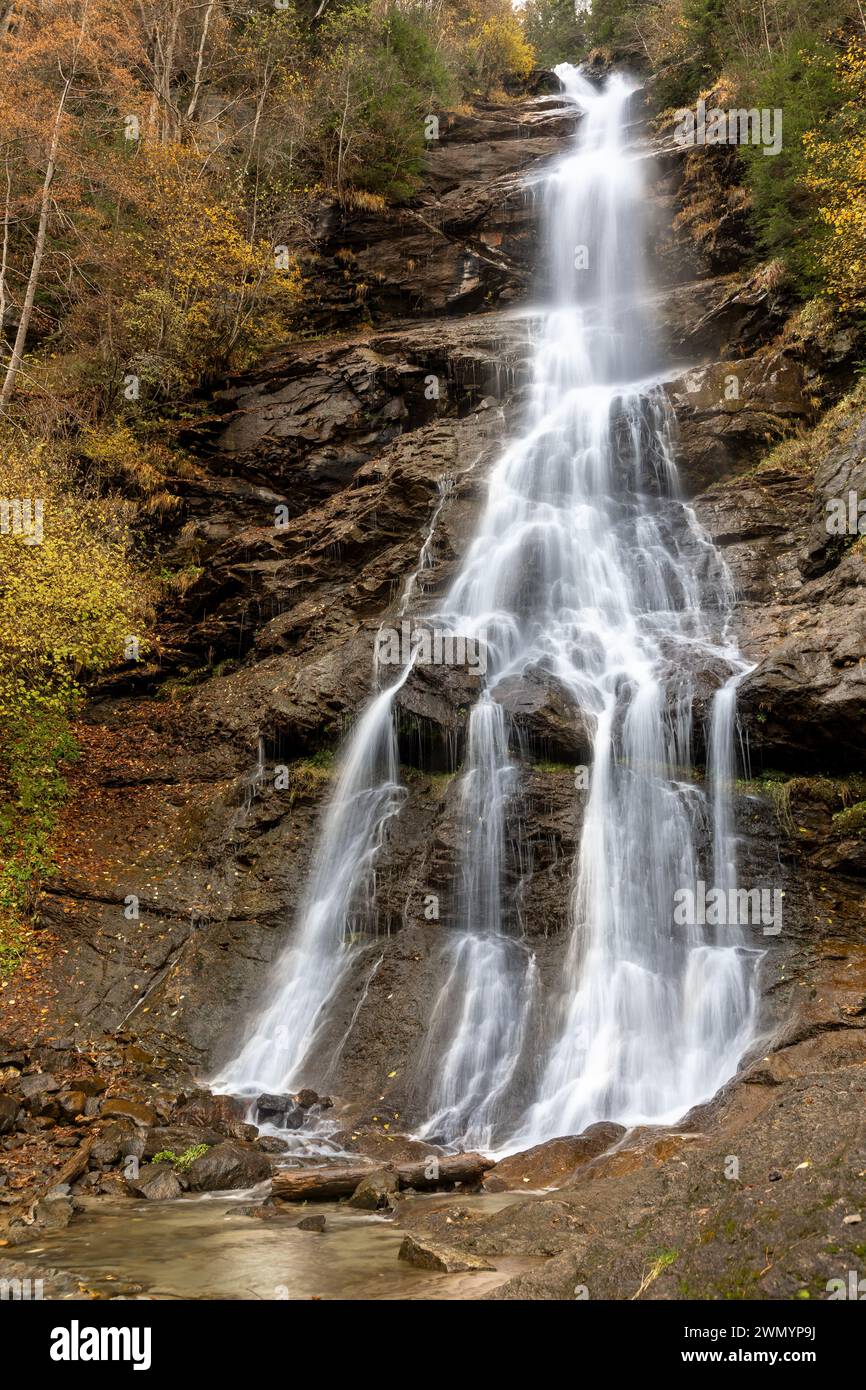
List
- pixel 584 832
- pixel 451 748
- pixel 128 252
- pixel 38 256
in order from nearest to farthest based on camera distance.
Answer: pixel 584 832
pixel 451 748
pixel 38 256
pixel 128 252

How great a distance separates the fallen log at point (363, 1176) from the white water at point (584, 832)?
1.11 m

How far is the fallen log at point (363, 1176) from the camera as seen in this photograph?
758 cm

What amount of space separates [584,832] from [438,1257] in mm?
6949

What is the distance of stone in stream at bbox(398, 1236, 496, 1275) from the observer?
5.55m

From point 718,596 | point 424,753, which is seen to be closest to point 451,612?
point 424,753

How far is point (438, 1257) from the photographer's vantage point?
A: 5.66 metres

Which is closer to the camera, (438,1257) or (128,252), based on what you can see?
(438,1257)

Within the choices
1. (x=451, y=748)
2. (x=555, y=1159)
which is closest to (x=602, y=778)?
(x=451, y=748)

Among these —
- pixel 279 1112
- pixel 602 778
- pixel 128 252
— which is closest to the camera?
pixel 279 1112

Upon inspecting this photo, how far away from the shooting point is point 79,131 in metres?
21.8

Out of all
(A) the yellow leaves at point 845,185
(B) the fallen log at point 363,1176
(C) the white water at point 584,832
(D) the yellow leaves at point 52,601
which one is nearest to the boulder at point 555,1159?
(B) the fallen log at point 363,1176

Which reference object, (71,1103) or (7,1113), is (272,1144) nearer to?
(71,1103)

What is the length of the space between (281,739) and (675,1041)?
825cm

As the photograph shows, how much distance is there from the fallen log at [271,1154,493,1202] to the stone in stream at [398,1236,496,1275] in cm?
179
